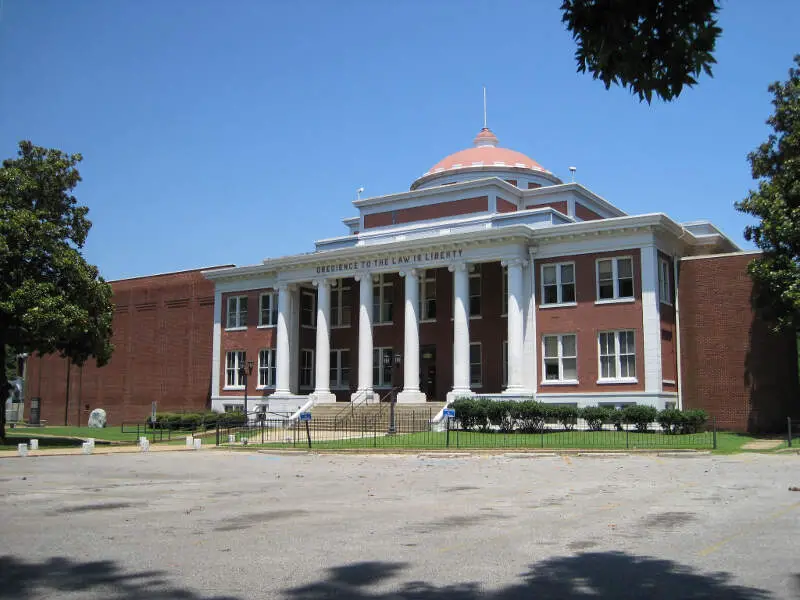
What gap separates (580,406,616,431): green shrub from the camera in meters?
33.6

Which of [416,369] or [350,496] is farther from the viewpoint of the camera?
[416,369]

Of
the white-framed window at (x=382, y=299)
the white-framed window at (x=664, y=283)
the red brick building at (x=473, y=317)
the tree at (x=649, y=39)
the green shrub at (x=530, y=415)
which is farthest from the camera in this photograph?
A: the white-framed window at (x=382, y=299)

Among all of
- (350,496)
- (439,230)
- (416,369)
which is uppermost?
(439,230)

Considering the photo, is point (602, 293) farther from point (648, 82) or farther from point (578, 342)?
point (648, 82)

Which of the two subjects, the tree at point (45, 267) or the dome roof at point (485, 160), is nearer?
the tree at point (45, 267)

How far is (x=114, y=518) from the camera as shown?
11742mm

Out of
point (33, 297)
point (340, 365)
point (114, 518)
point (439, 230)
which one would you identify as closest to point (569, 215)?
point (439, 230)

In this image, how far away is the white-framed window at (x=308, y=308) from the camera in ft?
163

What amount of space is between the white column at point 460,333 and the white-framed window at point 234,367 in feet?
49.2

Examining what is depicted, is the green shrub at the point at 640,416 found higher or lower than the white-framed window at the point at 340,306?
lower

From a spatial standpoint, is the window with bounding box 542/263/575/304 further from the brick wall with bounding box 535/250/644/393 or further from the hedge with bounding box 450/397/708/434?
the hedge with bounding box 450/397/708/434

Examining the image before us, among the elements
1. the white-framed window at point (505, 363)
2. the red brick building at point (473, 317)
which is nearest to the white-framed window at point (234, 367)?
the red brick building at point (473, 317)

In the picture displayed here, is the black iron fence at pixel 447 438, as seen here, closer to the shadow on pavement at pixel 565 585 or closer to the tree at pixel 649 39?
the shadow on pavement at pixel 565 585

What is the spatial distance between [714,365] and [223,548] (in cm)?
3245
